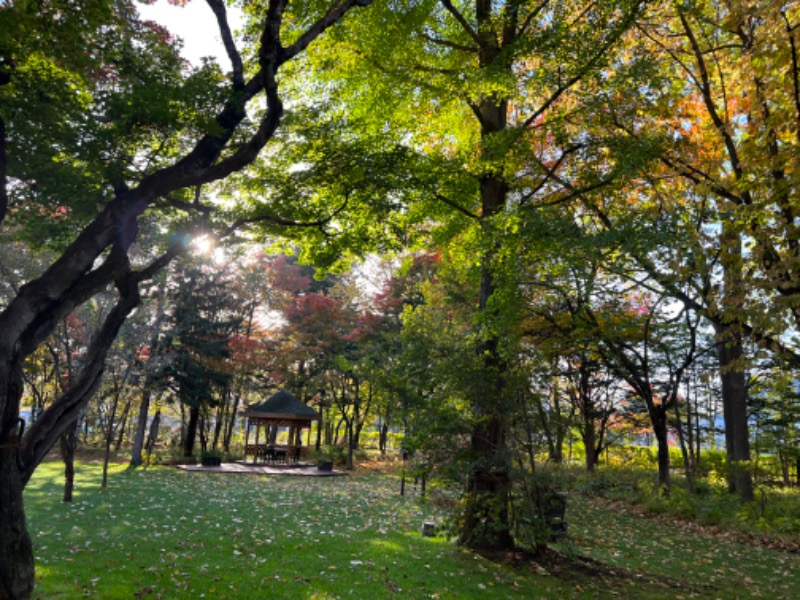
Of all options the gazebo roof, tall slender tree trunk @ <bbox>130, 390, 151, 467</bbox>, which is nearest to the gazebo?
the gazebo roof

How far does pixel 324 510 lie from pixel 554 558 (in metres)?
5.36

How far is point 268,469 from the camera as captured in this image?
779 inches

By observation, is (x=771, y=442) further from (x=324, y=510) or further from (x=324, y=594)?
(x=324, y=594)

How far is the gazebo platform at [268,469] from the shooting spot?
18.7m

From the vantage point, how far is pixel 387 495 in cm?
1392

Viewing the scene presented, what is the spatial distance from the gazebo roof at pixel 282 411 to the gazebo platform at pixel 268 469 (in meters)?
1.96

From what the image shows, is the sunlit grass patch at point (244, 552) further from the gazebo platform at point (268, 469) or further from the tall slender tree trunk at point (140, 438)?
the gazebo platform at point (268, 469)

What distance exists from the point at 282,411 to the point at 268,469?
2.51 meters

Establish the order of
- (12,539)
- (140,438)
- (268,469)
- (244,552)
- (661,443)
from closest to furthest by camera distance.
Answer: (12,539), (244,552), (661,443), (140,438), (268,469)

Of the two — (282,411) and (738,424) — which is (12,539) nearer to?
(738,424)

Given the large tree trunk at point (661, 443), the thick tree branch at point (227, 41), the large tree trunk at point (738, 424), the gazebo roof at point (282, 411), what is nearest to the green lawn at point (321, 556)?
the large tree trunk at point (738, 424)

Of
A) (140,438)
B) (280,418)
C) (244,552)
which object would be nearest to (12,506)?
(244,552)

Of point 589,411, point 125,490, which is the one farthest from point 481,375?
point 589,411

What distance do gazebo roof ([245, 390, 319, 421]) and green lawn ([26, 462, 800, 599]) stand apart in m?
9.50
